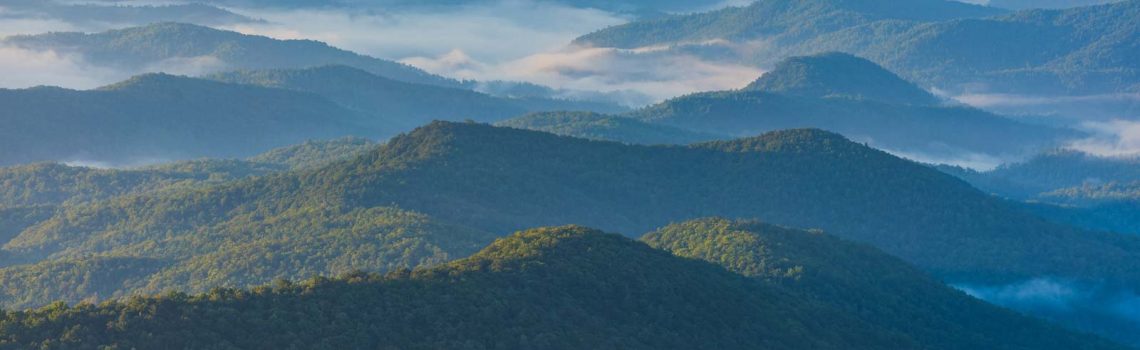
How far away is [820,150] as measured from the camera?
163000 mm

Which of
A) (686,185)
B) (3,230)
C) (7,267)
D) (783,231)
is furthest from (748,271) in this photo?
(3,230)

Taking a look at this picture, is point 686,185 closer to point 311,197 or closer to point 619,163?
point 619,163

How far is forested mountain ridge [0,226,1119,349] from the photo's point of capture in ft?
253

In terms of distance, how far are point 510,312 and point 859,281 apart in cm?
3598

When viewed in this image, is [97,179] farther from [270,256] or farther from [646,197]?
[270,256]

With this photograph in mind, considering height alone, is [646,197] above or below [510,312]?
above

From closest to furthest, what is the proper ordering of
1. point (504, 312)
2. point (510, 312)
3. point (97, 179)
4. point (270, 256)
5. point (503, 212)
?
point (504, 312) < point (510, 312) < point (270, 256) < point (503, 212) < point (97, 179)

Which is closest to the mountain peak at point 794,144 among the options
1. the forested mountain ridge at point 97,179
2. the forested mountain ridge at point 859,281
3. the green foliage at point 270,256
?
the forested mountain ridge at point 859,281

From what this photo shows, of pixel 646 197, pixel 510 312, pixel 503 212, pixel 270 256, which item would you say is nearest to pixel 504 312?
pixel 510 312

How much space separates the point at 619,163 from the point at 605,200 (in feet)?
23.2

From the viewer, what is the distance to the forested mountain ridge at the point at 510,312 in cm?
7719

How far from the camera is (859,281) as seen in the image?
121062mm

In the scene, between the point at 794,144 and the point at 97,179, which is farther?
the point at 97,179

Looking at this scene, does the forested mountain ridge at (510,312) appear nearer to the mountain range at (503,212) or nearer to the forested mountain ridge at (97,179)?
the mountain range at (503,212)
